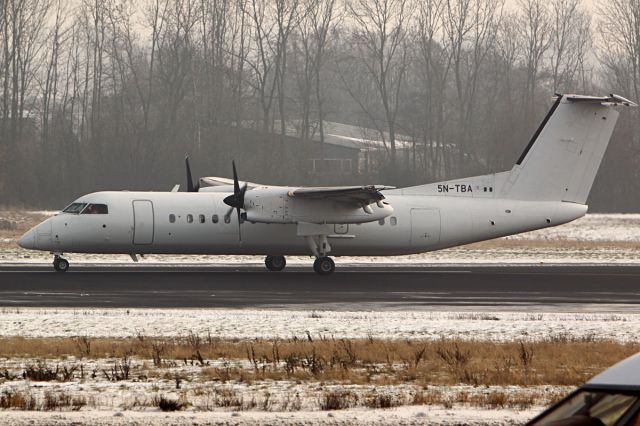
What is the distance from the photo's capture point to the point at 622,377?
17.1 feet

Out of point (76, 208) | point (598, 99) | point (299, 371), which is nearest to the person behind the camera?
point (299, 371)

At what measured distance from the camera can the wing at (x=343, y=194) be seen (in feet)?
94.5

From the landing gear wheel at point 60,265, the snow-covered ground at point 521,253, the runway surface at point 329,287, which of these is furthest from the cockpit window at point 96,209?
the snow-covered ground at point 521,253

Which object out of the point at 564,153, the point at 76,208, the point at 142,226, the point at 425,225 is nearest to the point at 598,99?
the point at 564,153

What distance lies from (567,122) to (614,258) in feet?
28.7

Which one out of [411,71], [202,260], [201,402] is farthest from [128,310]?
[411,71]

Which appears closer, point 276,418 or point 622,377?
point 622,377

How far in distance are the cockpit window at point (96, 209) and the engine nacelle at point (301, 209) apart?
13.0ft

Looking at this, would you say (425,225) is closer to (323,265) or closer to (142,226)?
(323,265)

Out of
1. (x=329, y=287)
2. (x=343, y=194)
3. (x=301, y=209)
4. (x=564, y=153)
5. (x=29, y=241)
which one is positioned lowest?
(x=329, y=287)

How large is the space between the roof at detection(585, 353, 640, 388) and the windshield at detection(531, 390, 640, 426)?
0.04 m

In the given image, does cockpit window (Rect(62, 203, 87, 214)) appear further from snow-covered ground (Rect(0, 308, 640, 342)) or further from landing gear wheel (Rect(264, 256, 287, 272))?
snow-covered ground (Rect(0, 308, 640, 342))

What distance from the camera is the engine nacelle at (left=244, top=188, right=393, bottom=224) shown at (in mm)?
29312

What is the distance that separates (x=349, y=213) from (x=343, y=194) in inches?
34.2
